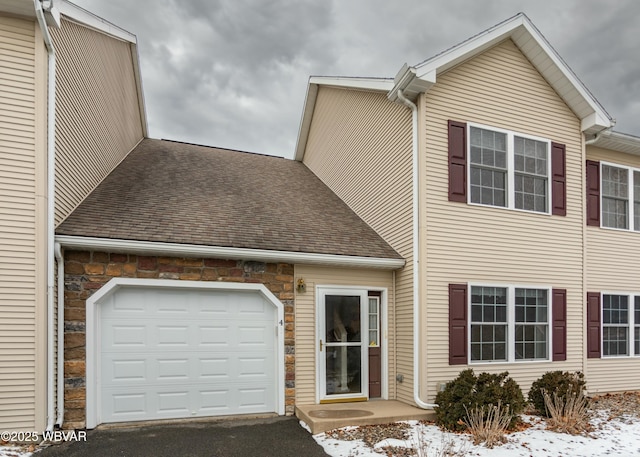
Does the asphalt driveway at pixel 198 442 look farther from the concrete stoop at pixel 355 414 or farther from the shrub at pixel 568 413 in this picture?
the shrub at pixel 568 413

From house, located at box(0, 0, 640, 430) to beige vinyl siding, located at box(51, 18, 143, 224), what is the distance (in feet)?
0.19

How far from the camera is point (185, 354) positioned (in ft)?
20.7

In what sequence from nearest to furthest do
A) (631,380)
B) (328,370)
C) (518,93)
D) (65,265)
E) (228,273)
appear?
(65,265), (228,273), (328,370), (518,93), (631,380)

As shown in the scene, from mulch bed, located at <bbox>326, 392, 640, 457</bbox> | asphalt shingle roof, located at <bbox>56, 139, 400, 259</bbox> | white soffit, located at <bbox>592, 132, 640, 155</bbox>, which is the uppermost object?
white soffit, located at <bbox>592, 132, 640, 155</bbox>

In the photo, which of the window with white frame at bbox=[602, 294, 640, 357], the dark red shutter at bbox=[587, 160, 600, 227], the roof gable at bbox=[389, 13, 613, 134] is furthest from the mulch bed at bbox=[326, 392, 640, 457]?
the roof gable at bbox=[389, 13, 613, 134]

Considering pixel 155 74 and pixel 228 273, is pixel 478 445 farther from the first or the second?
pixel 155 74

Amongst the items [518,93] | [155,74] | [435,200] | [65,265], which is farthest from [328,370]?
[155,74]

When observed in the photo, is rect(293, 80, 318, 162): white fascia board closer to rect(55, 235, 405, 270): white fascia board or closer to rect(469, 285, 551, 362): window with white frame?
rect(55, 235, 405, 270): white fascia board

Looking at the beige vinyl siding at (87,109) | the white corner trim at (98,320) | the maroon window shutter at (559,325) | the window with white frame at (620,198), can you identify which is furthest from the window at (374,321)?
the window with white frame at (620,198)

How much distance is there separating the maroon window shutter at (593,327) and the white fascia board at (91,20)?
10.4 m

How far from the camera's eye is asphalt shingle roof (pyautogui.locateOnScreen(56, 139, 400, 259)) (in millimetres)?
6289

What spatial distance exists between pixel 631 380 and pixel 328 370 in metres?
6.71

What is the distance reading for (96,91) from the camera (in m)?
7.52

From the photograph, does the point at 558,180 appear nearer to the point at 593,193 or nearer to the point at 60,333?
the point at 593,193
